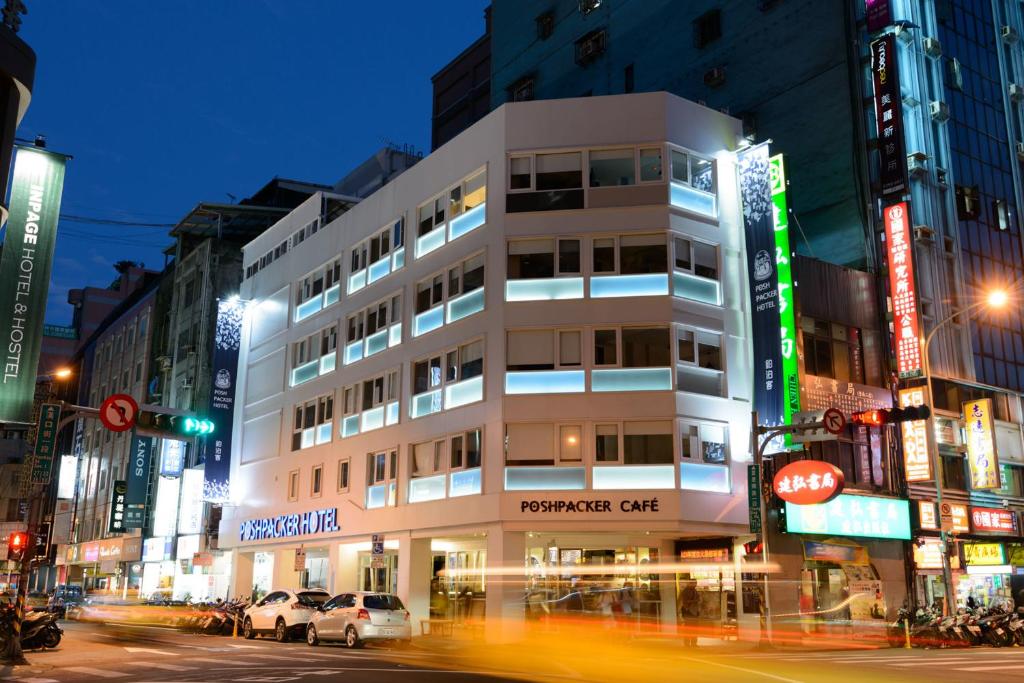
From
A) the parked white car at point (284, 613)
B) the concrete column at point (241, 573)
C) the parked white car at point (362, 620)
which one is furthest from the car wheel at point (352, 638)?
the concrete column at point (241, 573)

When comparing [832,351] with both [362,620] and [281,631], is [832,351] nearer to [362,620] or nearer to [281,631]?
[362,620]

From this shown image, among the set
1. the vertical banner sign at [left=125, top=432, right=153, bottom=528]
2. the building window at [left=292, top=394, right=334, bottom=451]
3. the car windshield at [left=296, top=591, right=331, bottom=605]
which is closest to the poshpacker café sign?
the building window at [left=292, top=394, right=334, bottom=451]

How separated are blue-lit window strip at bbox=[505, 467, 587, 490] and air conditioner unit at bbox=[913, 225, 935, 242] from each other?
17.0m

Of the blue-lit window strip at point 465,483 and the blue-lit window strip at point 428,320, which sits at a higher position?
the blue-lit window strip at point 428,320

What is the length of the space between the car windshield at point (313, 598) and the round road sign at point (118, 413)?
9.66 meters

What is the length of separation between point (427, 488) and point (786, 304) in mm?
13121

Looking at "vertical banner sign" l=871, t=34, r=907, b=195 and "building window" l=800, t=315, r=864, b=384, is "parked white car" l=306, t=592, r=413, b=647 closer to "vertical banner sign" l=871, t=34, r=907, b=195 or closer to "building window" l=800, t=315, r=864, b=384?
"building window" l=800, t=315, r=864, b=384

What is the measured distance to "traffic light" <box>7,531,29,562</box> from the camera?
22.9 metres

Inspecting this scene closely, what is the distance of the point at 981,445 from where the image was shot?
1468 inches

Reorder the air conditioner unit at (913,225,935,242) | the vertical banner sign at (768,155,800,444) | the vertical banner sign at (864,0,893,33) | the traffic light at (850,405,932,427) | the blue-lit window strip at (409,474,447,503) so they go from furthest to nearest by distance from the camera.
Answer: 1. the vertical banner sign at (864,0,893,33)
2. the air conditioner unit at (913,225,935,242)
3. the blue-lit window strip at (409,474,447,503)
4. the vertical banner sign at (768,155,800,444)
5. the traffic light at (850,405,932,427)

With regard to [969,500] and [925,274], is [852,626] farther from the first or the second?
[925,274]

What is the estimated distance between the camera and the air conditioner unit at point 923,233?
1485 inches

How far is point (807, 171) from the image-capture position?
40000 mm

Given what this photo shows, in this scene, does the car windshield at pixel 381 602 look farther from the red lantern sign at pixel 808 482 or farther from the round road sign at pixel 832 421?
the round road sign at pixel 832 421
